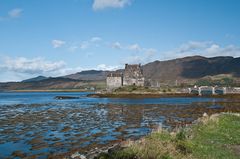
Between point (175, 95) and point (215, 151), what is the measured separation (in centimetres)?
12106

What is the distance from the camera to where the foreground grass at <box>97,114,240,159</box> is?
1436cm

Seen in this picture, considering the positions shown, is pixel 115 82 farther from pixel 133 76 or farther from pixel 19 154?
pixel 19 154

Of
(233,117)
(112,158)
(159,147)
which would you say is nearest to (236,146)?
(159,147)

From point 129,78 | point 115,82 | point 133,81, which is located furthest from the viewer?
point 115,82

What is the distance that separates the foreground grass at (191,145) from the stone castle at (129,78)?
140 m

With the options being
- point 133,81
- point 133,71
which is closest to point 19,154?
point 133,81

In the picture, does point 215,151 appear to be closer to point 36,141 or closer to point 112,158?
point 112,158

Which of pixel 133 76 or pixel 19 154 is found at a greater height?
pixel 133 76

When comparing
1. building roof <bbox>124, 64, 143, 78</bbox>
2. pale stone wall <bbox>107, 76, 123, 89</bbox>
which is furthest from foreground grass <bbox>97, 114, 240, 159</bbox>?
pale stone wall <bbox>107, 76, 123, 89</bbox>

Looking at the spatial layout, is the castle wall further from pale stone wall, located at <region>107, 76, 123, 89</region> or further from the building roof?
pale stone wall, located at <region>107, 76, 123, 89</region>

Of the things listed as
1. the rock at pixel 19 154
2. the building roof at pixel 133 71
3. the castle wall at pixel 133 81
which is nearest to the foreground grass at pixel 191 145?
the rock at pixel 19 154

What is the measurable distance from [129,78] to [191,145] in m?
149

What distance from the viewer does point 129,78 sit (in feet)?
548

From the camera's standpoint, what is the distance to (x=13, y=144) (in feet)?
84.4
